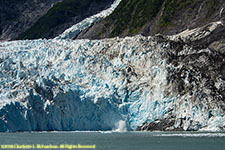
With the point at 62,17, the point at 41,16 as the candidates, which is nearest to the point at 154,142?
the point at 62,17

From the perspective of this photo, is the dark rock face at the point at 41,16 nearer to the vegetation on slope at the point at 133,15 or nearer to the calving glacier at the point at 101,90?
the vegetation on slope at the point at 133,15

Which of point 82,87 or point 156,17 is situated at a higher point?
point 156,17

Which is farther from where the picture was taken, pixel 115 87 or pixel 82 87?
pixel 115 87

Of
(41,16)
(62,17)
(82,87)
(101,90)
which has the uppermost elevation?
(41,16)

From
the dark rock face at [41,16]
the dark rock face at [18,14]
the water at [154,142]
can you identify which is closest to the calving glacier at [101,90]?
the water at [154,142]

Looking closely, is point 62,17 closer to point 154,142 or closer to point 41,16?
point 41,16

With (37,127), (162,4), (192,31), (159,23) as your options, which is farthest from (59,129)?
(162,4)
